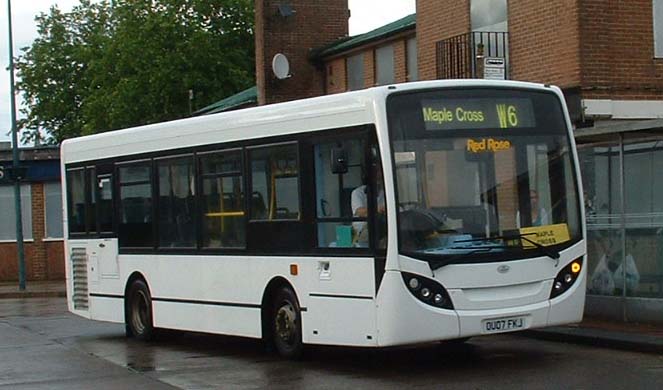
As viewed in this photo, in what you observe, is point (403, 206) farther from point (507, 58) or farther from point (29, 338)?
point (507, 58)

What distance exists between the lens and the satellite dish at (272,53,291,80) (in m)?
35.7

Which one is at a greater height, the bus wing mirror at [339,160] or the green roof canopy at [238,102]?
the green roof canopy at [238,102]

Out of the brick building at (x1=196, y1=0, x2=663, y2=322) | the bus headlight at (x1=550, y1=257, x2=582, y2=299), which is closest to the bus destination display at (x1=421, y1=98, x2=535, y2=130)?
the bus headlight at (x1=550, y1=257, x2=582, y2=299)

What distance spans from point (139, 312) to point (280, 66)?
18870 millimetres

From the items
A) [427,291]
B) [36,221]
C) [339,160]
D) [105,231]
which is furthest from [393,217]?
[36,221]

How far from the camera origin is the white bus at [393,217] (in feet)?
40.2

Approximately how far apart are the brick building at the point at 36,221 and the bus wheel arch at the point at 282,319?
85.6 ft

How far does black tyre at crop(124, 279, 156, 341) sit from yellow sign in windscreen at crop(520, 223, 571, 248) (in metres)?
6.34

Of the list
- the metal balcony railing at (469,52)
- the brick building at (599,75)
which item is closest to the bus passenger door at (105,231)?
the brick building at (599,75)

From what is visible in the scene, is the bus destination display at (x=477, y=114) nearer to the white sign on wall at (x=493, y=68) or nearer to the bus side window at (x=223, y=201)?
the bus side window at (x=223, y=201)

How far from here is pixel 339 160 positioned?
12734mm

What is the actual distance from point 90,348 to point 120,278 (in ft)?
3.85

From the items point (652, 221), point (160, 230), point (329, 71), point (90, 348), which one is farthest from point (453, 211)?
point (329, 71)

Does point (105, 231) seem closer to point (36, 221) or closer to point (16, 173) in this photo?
point (16, 173)
